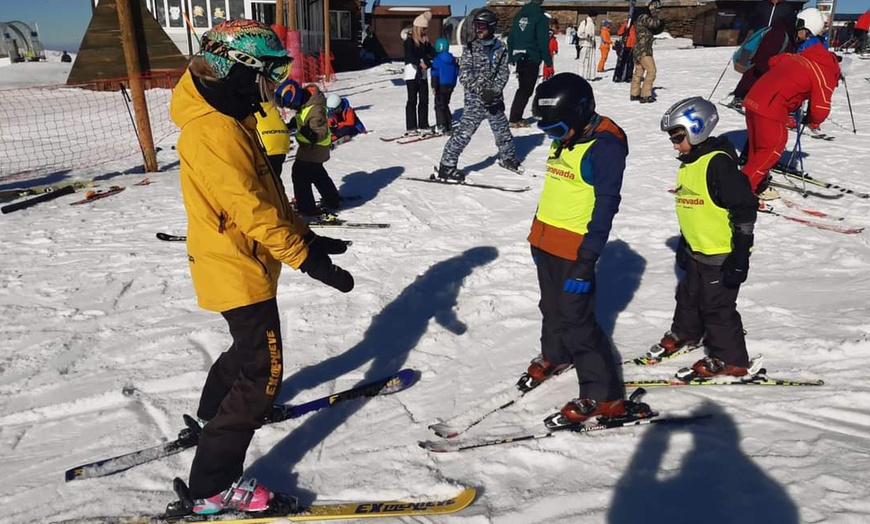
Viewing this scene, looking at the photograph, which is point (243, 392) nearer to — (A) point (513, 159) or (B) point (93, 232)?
(B) point (93, 232)

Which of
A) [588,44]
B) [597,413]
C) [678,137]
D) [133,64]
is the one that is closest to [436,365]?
[597,413]

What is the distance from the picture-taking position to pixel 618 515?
102 inches

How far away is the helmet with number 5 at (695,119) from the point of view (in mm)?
3229

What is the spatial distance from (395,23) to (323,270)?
33651 mm

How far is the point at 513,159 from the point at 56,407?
703cm

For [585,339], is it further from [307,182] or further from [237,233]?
[307,182]

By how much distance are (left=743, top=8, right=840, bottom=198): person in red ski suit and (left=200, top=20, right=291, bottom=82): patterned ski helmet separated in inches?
236

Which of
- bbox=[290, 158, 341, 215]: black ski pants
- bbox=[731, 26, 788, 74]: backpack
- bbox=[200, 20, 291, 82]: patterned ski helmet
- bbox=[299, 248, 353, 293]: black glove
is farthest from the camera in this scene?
bbox=[731, 26, 788, 74]: backpack

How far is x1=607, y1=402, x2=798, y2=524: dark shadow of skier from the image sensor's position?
2553mm

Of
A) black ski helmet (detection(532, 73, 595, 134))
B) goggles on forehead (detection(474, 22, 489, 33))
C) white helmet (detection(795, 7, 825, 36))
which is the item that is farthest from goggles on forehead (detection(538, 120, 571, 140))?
white helmet (detection(795, 7, 825, 36))

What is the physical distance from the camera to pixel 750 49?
8867 mm

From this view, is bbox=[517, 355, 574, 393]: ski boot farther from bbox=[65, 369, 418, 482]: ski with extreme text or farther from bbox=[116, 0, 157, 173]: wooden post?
bbox=[116, 0, 157, 173]: wooden post

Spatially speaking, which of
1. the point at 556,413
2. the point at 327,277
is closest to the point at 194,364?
the point at 327,277

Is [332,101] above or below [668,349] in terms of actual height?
above
